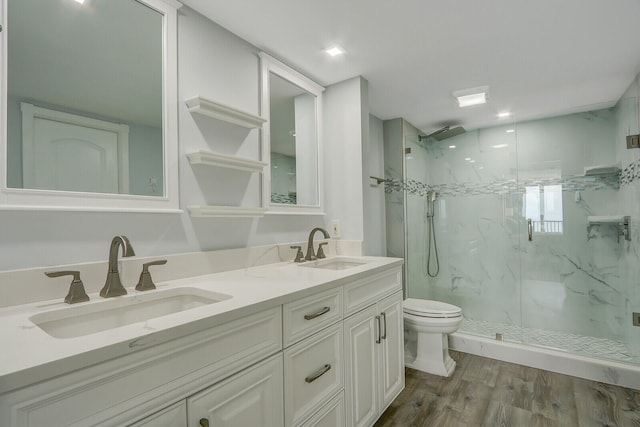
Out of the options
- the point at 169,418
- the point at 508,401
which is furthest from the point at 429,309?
the point at 169,418

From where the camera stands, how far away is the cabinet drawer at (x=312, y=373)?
1.13m

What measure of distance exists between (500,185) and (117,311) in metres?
3.33

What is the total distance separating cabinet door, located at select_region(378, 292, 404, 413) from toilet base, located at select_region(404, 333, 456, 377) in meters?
0.48

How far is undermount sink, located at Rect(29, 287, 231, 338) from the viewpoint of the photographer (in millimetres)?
941

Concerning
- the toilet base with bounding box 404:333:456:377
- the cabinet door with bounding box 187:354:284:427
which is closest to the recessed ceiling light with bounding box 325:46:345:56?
the cabinet door with bounding box 187:354:284:427

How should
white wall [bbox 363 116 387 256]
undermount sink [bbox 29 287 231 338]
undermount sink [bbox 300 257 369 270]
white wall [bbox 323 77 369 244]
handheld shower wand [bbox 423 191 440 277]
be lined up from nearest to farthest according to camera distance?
undermount sink [bbox 29 287 231 338]
undermount sink [bbox 300 257 369 270]
white wall [bbox 323 77 369 244]
white wall [bbox 363 116 387 256]
handheld shower wand [bbox 423 191 440 277]

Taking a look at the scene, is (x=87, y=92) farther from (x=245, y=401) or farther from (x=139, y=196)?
(x=245, y=401)

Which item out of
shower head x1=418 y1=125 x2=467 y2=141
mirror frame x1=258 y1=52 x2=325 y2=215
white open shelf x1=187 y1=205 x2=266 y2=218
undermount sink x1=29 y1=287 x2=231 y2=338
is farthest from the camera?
shower head x1=418 y1=125 x2=467 y2=141

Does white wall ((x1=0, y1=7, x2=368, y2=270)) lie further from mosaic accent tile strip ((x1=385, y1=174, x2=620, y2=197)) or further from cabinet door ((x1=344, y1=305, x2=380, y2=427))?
mosaic accent tile strip ((x1=385, y1=174, x2=620, y2=197))

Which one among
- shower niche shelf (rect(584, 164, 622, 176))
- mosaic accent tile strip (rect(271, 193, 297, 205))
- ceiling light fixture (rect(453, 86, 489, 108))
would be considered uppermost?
ceiling light fixture (rect(453, 86, 489, 108))

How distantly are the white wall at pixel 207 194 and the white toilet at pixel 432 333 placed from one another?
86 centimetres

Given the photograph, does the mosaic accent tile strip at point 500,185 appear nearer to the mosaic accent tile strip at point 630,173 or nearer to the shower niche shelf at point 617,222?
the mosaic accent tile strip at point 630,173

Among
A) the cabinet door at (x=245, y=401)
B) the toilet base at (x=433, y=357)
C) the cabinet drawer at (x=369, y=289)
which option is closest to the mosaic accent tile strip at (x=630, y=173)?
the toilet base at (x=433, y=357)

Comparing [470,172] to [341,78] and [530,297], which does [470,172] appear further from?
[341,78]
